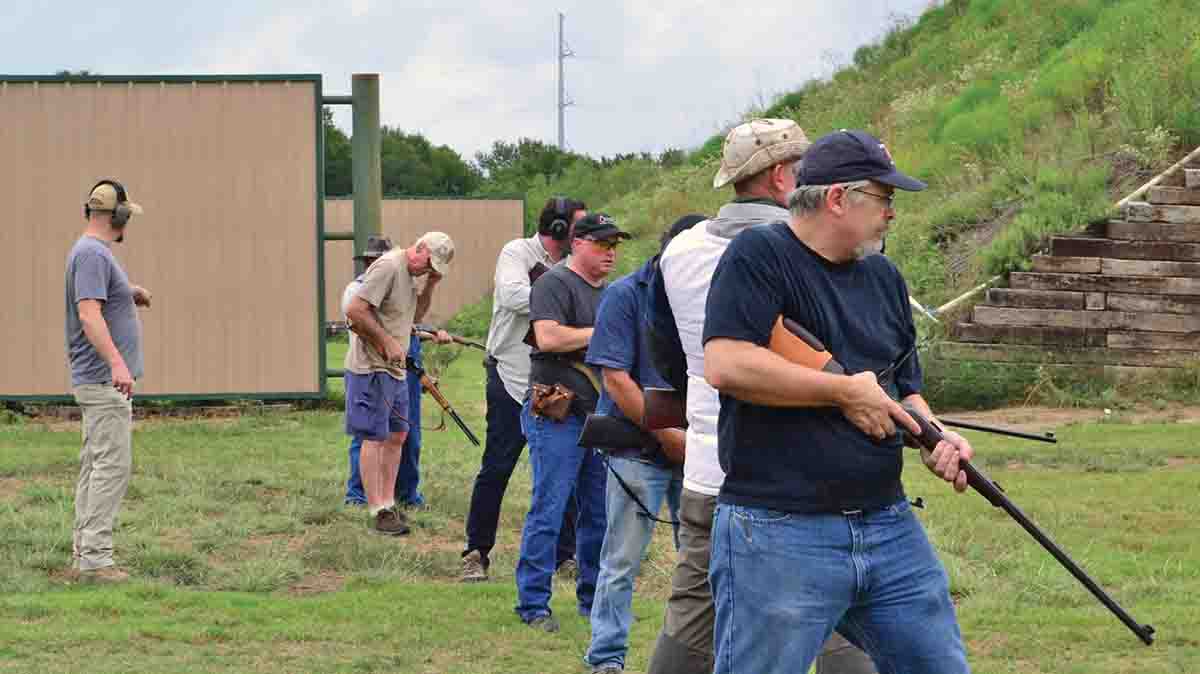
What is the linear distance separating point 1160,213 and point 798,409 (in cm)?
1486

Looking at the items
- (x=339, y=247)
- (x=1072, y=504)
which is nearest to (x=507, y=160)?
(x=339, y=247)

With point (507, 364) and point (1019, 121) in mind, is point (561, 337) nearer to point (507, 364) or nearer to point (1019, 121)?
point (507, 364)

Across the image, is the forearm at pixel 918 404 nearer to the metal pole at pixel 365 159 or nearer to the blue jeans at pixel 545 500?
the blue jeans at pixel 545 500

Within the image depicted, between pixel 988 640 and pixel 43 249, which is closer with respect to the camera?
pixel 988 640

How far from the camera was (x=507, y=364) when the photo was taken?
355 inches

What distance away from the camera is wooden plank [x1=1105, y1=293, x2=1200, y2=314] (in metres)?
17.8

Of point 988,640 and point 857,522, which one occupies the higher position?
point 857,522

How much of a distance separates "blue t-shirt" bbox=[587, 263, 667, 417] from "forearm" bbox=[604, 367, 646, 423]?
0.11 ft

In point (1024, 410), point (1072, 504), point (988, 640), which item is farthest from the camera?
point (1024, 410)

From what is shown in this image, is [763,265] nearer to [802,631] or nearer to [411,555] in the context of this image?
[802,631]

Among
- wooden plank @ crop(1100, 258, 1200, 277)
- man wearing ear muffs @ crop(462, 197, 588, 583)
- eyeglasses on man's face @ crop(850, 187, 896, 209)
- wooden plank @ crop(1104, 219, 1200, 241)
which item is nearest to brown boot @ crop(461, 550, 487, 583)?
man wearing ear muffs @ crop(462, 197, 588, 583)

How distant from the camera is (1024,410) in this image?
17.3 metres

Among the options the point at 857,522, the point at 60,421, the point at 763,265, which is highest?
the point at 763,265

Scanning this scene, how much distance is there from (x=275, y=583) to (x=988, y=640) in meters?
3.61
